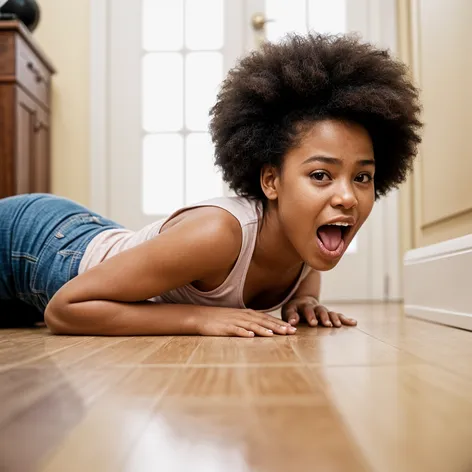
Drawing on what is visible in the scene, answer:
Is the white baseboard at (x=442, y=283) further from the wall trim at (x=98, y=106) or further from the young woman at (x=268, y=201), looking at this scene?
the wall trim at (x=98, y=106)

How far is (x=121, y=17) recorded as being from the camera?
3.22 meters

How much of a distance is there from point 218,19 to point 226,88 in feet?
6.35

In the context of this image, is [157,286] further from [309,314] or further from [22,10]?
[22,10]

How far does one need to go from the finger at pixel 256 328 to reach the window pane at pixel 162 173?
2.03 meters

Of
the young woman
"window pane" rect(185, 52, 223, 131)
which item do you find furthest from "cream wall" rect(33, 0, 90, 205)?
A: the young woman

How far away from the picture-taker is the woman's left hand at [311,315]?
4.88 feet

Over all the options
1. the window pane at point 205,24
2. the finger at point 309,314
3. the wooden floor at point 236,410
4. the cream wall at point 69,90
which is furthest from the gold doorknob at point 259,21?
the wooden floor at point 236,410

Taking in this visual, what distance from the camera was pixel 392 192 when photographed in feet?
10.5

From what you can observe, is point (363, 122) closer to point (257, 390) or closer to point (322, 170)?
point (322, 170)

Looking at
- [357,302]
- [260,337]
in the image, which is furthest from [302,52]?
[357,302]

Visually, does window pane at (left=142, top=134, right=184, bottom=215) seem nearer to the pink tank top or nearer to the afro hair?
the pink tank top

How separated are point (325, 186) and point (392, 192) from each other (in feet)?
6.58

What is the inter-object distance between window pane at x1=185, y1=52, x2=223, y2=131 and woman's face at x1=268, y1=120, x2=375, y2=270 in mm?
1970

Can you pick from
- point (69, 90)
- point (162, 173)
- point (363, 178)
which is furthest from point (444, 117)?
point (69, 90)
